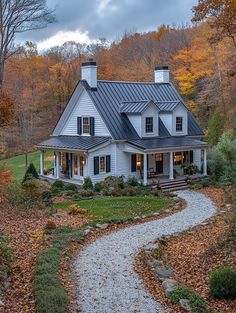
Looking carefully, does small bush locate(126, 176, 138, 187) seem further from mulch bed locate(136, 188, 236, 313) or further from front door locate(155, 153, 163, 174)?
mulch bed locate(136, 188, 236, 313)

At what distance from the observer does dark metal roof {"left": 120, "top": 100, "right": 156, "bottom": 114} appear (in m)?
27.4

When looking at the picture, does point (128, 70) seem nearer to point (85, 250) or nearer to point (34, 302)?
point (85, 250)

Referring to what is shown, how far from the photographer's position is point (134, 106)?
1101 inches

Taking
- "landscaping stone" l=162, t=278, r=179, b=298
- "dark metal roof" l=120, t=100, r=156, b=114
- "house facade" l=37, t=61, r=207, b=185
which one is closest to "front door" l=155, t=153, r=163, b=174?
"house facade" l=37, t=61, r=207, b=185

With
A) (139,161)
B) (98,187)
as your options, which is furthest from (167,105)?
(98,187)

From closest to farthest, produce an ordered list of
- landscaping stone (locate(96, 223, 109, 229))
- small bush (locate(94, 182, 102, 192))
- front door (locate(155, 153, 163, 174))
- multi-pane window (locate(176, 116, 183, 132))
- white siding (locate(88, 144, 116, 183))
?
landscaping stone (locate(96, 223, 109, 229)) < small bush (locate(94, 182, 102, 192)) < white siding (locate(88, 144, 116, 183)) < front door (locate(155, 153, 163, 174)) < multi-pane window (locate(176, 116, 183, 132))

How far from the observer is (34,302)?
796 cm

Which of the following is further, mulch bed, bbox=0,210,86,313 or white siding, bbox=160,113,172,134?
white siding, bbox=160,113,172,134

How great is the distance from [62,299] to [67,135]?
2284 centimetres

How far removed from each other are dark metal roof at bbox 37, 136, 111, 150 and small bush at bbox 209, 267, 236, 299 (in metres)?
17.4

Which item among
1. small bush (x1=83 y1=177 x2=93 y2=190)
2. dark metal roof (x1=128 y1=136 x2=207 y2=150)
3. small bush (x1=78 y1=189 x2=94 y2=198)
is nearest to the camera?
small bush (x1=78 y1=189 x2=94 y2=198)

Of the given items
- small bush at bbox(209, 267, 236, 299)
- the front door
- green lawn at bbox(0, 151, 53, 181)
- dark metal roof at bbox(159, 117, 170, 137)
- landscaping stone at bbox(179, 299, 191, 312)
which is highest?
dark metal roof at bbox(159, 117, 170, 137)

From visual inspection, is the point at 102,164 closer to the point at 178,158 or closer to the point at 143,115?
the point at 143,115

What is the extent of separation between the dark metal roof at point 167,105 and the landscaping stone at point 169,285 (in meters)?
20.4
